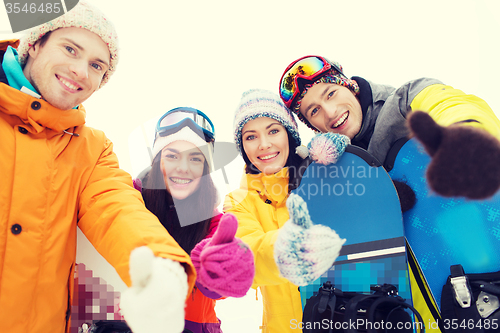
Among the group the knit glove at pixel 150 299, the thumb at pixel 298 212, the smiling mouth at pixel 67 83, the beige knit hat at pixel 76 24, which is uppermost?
the beige knit hat at pixel 76 24

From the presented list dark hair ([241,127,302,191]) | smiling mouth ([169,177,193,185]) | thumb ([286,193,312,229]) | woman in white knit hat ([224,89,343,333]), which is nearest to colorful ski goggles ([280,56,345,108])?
woman in white knit hat ([224,89,343,333])

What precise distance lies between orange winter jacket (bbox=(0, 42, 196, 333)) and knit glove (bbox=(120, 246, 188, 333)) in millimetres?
107

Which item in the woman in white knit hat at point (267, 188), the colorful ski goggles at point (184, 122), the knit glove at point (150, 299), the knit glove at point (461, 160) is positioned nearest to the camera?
the knit glove at point (150, 299)

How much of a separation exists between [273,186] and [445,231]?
2.83 ft

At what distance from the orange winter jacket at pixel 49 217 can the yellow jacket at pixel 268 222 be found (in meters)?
0.52

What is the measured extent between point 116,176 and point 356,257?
3.91 ft

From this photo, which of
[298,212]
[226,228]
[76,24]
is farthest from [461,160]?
[76,24]

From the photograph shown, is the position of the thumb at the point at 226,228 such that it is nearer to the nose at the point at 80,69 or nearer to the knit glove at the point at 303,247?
the knit glove at the point at 303,247

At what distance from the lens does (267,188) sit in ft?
5.39

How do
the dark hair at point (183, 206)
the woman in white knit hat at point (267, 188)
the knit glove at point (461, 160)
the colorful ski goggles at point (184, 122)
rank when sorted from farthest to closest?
the colorful ski goggles at point (184, 122), the dark hair at point (183, 206), the woman in white knit hat at point (267, 188), the knit glove at point (461, 160)

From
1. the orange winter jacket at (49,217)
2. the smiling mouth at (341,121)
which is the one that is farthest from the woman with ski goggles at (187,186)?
the smiling mouth at (341,121)

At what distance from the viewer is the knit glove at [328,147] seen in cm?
146

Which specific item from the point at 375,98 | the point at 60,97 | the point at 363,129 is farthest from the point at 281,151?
the point at 60,97

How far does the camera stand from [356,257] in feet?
4.54
